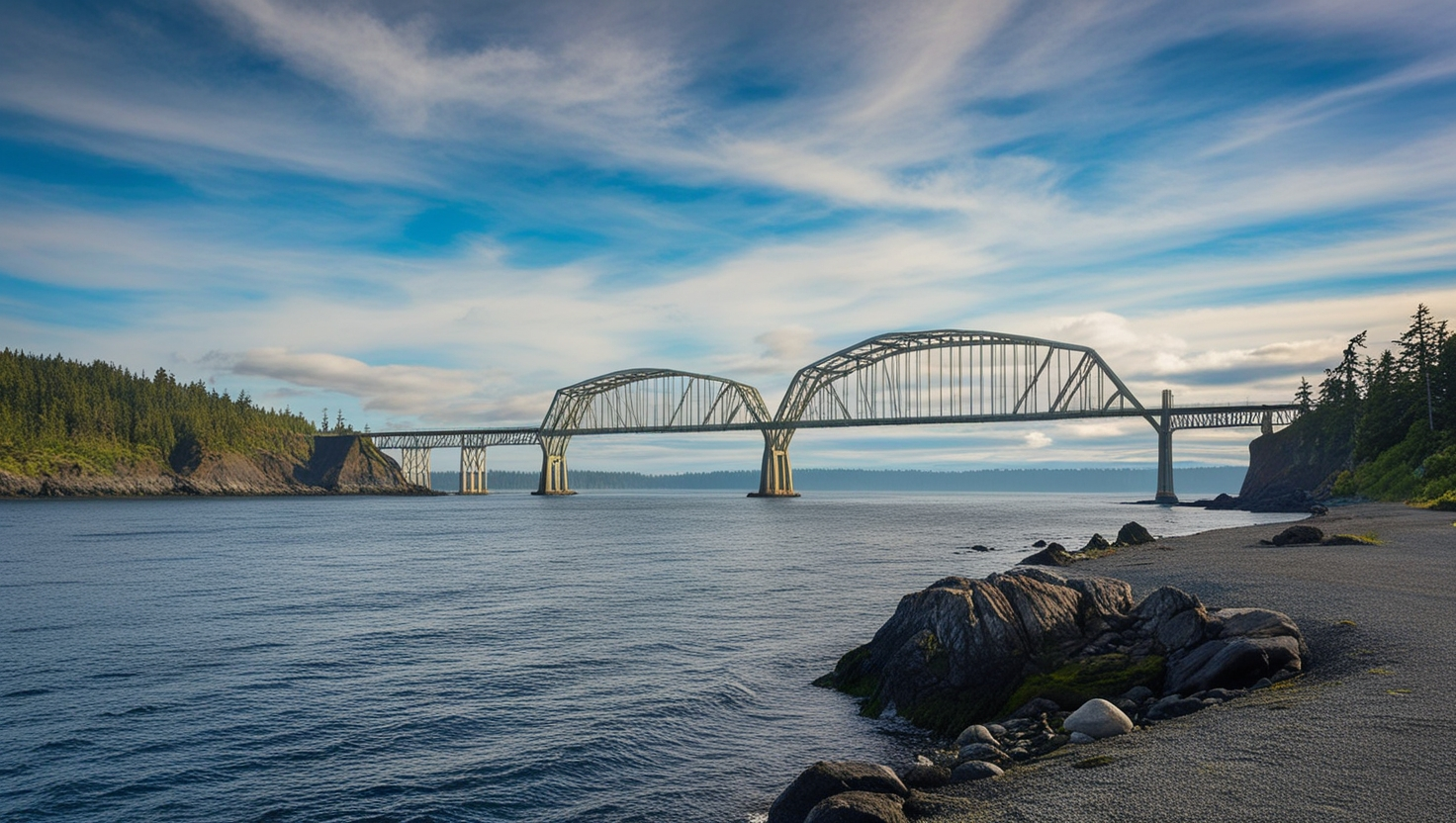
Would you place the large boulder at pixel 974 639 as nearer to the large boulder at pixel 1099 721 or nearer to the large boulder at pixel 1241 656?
the large boulder at pixel 1241 656

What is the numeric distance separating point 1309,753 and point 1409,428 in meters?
76.7

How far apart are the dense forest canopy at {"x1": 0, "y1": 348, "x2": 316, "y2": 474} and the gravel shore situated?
174m

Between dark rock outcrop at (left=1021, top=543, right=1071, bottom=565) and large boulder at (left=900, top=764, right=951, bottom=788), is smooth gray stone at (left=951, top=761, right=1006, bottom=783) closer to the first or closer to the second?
large boulder at (left=900, top=764, right=951, bottom=788)

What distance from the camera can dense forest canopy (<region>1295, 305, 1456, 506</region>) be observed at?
2079 inches

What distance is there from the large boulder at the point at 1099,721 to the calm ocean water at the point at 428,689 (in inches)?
117

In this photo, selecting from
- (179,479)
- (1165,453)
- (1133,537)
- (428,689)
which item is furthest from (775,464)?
(428,689)

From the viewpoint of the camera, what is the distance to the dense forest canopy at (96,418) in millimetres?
145625

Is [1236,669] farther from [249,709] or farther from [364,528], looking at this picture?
[364,528]

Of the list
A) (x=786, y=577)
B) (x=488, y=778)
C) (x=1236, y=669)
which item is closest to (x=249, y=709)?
(x=488, y=778)

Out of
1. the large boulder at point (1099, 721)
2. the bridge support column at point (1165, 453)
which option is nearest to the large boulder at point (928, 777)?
the large boulder at point (1099, 721)

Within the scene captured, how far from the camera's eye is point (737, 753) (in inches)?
542

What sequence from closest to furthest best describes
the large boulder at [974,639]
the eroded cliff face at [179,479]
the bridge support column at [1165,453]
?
the large boulder at [974,639], the bridge support column at [1165,453], the eroded cliff face at [179,479]

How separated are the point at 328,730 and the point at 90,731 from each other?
4.23 metres

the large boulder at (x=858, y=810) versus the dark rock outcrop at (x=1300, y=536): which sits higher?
the dark rock outcrop at (x=1300, y=536)
